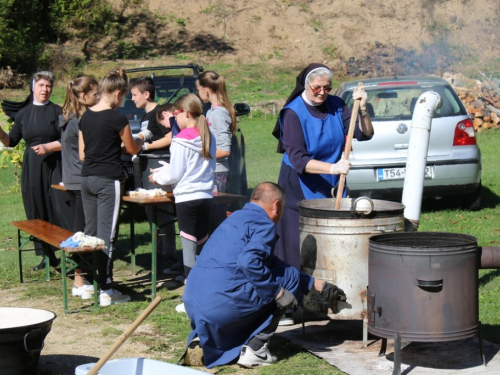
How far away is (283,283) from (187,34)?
33.7 meters

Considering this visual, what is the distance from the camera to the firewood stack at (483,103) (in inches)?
734

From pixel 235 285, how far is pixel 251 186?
794 cm

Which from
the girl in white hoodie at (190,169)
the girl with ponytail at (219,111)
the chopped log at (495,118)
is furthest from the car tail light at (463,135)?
the chopped log at (495,118)

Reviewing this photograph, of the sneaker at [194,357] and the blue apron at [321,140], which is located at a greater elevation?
the blue apron at [321,140]

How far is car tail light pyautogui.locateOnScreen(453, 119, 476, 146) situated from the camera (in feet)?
32.1

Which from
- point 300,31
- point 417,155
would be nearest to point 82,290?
point 417,155

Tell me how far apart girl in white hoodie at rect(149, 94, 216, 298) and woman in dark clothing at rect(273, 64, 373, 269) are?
72 centimetres

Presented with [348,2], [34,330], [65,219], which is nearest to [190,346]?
[34,330]

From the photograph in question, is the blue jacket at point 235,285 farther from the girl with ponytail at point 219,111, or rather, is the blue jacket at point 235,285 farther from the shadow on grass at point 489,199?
the shadow on grass at point 489,199

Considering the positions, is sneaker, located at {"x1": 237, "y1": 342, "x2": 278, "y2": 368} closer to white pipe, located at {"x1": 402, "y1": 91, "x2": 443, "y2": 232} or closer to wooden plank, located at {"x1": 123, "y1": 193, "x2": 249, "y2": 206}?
white pipe, located at {"x1": 402, "y1": 91, "x2": 443, "y2": 232}

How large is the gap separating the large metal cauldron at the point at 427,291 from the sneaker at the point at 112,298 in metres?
2.91

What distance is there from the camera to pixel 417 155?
19.9 feet

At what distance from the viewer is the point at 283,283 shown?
17.2ft

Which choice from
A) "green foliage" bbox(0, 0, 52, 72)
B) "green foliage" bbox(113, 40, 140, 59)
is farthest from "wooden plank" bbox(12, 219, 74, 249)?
"green foliage" bbox(113, 40, 140, 59)
